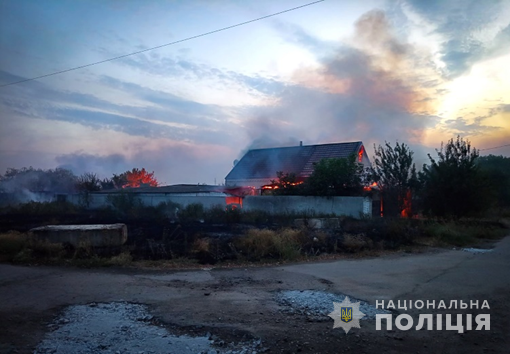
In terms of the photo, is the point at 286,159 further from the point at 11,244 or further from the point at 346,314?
the point at 346,314

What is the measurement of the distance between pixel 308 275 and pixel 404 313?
3.11 metres

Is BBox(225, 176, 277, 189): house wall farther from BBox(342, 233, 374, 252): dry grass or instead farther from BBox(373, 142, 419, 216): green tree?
BBox(342, 233, 374, 252): dry grass

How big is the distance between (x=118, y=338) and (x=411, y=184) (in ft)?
75.2

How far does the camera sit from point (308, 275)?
848 cm

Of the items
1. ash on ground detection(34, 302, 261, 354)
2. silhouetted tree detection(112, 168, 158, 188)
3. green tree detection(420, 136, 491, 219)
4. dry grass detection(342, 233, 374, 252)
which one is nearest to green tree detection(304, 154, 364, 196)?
green tree detection(420, 136, 491, 219)

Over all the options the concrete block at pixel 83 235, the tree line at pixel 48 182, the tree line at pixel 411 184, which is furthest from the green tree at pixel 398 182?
the tree line at pixel 48 182

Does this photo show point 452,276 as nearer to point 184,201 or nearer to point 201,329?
point 201,329

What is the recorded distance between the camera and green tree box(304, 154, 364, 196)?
2372 centimetres

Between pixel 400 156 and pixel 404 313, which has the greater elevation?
pixel 400 156

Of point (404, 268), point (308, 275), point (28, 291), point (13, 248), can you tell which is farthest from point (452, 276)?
point (13, 248)

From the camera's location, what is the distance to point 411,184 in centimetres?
2400

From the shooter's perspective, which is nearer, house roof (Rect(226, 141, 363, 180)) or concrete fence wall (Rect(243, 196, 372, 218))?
concrete fence wall (Rect(243, 196, 372, 218))

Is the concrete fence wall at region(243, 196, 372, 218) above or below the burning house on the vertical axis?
below

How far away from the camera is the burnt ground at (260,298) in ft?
14.4
